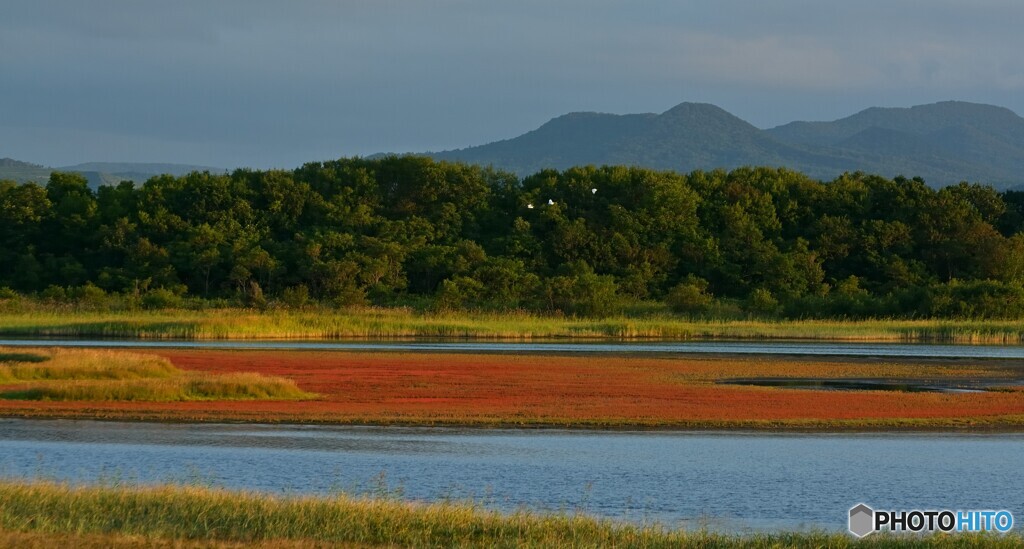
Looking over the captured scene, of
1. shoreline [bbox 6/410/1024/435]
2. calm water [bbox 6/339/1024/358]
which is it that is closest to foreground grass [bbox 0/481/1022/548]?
shoreline [bbox 6/410/1024/435]

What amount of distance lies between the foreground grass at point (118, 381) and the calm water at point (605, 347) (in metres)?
15.7

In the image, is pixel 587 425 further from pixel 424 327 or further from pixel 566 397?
pixel 424 327

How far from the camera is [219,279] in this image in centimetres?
9156

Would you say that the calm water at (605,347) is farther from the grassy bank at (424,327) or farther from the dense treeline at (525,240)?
the dense treeline at (525,240)

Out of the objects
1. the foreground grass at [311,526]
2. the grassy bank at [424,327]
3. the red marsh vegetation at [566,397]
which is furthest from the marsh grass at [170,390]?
the grassy bank at [424,327]

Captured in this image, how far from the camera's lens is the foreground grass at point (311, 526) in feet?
43.7

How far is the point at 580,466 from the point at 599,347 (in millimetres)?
34223

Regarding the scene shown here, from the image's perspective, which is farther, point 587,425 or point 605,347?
point 605,347

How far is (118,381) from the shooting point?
30.9 m

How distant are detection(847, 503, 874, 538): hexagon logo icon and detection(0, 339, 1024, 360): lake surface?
34.6 meters

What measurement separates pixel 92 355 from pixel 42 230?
68141 mm

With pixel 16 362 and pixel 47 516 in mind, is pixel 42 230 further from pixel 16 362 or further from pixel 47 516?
pixel 47 516

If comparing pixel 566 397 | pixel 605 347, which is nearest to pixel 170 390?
pixel 566 397

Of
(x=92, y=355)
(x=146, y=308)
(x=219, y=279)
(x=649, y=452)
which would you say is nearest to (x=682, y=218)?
(x=219, y=279)
